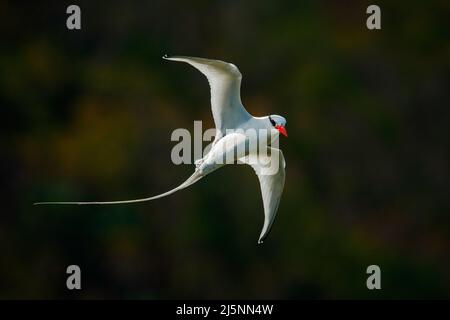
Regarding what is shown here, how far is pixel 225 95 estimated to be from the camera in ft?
19.4

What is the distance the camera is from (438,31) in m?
13.2

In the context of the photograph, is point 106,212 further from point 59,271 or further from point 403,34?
point 403,34

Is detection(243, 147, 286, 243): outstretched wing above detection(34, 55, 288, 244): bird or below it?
below

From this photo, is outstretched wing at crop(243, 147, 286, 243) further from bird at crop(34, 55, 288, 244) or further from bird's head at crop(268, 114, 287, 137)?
bird's head at crop(268, 114, 287, 137)

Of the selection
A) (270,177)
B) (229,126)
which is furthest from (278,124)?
(270,177)

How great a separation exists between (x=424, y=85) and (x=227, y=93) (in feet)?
25.2

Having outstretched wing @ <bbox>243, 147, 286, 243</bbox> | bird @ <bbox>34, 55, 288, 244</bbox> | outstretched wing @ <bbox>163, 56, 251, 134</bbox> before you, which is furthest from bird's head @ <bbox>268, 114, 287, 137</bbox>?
outstretched wing @ <bbox>243, 147, 286, 243</bbox>

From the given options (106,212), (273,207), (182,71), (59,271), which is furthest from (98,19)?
(273,207)

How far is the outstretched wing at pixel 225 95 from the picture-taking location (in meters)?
5.78

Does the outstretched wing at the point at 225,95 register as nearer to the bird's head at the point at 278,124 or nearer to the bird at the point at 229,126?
the bird at the point at 229,126

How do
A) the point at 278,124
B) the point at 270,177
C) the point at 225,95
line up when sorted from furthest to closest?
the point at 270,177
the point at 225,95
the point at 278,124

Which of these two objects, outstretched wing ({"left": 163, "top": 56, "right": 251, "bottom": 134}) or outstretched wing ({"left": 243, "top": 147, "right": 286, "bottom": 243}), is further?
outstretched wing ({"left": 243, "top": 147, "right": 286, "bottom": 243})

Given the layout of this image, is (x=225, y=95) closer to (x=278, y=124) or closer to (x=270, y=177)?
(x=278, y=124)

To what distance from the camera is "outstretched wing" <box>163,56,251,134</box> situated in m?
5.78
